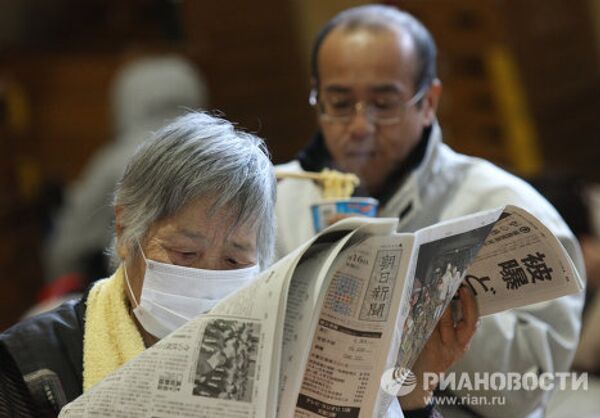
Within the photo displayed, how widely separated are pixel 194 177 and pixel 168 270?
15cm

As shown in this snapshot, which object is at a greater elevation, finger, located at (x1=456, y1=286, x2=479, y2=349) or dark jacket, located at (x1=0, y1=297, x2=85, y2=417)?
finger, located at (x1=456, y1=286, x2=479, y2=349)

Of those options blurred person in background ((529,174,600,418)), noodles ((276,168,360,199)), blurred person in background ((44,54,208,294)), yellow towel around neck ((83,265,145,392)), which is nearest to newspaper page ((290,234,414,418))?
yellow towel around neck ((83,265,145,392))

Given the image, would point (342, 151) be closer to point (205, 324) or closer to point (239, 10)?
point (205, 324)

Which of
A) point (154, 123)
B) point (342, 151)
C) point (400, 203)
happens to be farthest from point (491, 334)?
point (154, 123)

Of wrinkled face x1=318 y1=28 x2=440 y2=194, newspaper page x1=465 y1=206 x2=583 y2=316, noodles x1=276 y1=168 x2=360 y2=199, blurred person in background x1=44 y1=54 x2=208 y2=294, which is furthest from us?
blurred person in background x1=44 y1=54 x2=208 y2=294

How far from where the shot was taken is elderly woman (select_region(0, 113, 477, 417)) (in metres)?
1.76

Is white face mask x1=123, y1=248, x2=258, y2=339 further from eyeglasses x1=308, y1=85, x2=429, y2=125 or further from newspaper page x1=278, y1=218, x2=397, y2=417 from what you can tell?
eyeglasses x1=308, y1=85, x2=429, y2=125

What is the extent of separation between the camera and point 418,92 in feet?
8.29

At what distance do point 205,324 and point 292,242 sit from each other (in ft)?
3.34

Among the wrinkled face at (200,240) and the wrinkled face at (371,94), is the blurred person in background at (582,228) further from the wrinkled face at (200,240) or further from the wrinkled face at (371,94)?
the wrinkled face at (200,240)

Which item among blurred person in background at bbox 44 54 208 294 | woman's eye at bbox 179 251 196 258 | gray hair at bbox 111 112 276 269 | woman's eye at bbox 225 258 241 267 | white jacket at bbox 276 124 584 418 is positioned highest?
gray hair at bbox 111 112 276 269

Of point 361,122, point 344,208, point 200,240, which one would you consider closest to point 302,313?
point 200,240

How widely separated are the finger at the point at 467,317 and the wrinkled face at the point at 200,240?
344 mm

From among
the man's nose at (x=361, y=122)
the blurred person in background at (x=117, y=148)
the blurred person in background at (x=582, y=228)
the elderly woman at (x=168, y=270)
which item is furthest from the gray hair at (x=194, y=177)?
the blurred person in background at (x=117, y=148)
